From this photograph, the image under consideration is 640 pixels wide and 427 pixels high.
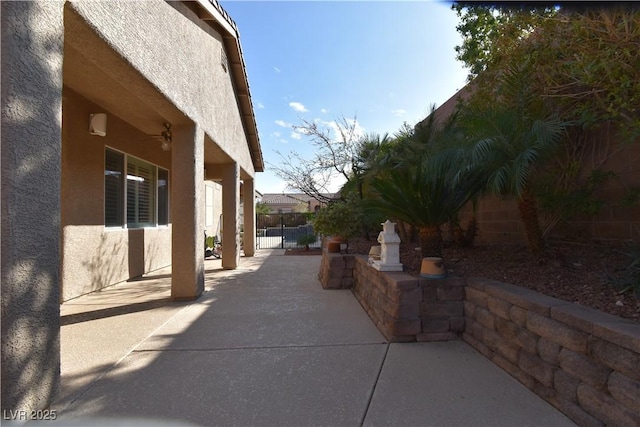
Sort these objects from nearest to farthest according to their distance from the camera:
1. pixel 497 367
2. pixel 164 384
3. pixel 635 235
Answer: pixel 164 384, pixel 497 367, pixel 635 235

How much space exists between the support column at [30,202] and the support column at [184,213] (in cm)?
304

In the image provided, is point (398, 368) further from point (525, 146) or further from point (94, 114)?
point (94, 114)

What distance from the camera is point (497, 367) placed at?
310cm

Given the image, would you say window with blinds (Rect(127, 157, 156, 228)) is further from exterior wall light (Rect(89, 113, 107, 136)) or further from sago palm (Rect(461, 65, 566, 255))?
sago palm (Rect(461, 65, 566, 255))

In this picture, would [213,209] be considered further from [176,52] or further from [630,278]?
[630,278]

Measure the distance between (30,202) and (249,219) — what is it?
10.2 meters

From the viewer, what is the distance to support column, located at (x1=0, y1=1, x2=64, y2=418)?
2096 mm

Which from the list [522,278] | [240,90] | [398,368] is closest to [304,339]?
[398,368]

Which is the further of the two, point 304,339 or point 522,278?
point 304,339

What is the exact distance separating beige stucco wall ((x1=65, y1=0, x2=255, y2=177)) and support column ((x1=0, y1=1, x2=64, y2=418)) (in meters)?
0.71

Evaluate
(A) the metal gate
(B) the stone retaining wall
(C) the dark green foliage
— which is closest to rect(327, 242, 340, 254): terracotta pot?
(B) the stone retaining wall

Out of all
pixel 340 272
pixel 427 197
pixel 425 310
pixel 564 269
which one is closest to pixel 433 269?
pixel 425 310

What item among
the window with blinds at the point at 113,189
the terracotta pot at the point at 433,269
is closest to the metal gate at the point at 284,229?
the window with blinds at the point at 113,189

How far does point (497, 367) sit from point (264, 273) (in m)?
6.18
